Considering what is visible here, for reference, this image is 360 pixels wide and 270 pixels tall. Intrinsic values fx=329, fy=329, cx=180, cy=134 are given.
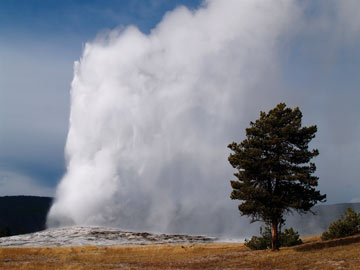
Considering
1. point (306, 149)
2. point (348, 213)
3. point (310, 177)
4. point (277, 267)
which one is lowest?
point (277, 267)

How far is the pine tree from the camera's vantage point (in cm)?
3114

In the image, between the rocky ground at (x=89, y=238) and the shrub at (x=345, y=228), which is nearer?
the shrub at (x=345, y=228)

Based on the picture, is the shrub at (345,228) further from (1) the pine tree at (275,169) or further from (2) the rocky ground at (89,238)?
(2) the rocky ground at (89,238)

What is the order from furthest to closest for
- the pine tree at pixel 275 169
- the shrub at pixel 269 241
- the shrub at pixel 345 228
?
the shrub at pixel 345 228 → the shrub at pixel 269 241 → the pine tree at pixel 275 169

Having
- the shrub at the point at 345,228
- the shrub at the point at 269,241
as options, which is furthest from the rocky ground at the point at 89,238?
the shrub at the point at 345,228

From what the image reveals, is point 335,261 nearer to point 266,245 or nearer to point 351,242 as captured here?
point 351,242

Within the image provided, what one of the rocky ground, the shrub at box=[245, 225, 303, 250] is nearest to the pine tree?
the shrub at box=[245, 225, 303, 250]

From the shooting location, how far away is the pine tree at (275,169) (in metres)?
31.1

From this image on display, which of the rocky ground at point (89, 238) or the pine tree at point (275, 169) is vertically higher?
the pine tree at point (275, 169)

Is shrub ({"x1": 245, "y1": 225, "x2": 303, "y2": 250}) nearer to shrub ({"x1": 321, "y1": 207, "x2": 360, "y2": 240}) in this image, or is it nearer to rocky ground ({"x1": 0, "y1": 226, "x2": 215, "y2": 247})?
shrub ({"x1": 321, "y1": 207, "x2": 360, "y2": 240})

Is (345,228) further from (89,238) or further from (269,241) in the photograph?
(89,238)

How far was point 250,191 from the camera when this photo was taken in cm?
3098

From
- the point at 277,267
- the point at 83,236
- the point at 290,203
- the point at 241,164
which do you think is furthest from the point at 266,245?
the point at 83,236

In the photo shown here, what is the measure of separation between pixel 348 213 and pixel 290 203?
14106 mm
